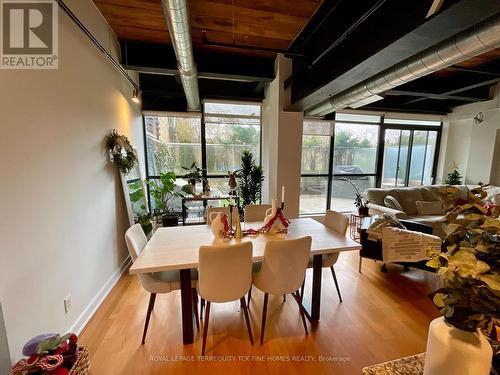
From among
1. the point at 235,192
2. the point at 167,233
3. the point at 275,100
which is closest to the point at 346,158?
the point at 275,100

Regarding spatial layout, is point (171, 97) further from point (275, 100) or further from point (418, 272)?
point (418, 272)

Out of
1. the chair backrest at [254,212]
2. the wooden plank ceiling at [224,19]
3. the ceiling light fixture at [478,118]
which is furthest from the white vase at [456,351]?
the ceiling light fixture at [478,118]

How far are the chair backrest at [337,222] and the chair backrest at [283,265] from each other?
2.28 ft

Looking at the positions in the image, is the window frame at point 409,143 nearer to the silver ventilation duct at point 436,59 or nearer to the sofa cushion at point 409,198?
the sofa cushion at point 409,198

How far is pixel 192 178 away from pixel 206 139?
956 mm

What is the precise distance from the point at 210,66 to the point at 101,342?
347 cm

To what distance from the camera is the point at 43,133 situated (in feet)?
5.28

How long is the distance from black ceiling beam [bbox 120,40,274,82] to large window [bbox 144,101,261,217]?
3.50 ft

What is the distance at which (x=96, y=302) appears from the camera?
225 cm

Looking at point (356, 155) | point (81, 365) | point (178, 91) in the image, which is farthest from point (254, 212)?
point (356, 155)

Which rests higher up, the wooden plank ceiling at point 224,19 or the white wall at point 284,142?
the wooden plank ceiling at point 224,19

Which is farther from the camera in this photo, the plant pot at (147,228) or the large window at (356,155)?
the large window at (356,155)

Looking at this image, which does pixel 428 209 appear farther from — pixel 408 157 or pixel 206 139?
pixel 206 139

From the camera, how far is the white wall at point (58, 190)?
4.41ft
